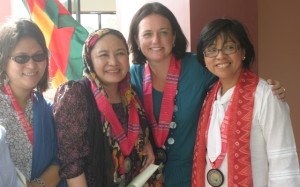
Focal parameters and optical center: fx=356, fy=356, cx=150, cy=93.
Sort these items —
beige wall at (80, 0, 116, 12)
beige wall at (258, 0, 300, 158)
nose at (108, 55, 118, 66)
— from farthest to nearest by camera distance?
1. beige wall at (80, 0, 116, 12)
2. beige wall at (258, 0, 300, 158)
3. nose at (108, 55, 118, 66)

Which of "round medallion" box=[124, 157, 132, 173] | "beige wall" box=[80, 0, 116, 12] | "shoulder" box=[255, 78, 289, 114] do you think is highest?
"beige wall" box=[80, 0, 116, 12]

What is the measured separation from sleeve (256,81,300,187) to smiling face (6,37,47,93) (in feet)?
3.78

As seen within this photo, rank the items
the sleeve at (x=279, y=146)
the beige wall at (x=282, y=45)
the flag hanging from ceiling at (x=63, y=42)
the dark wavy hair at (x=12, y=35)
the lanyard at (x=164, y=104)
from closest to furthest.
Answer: the sleeve at (x=279, y=146) → the dark wavy hair at (x=12, y=35) → the lanyard at (x=164, y=104) → the flag hanging from ceiling at (x=63, y=42) → the beige wall at (x=282, y=45)

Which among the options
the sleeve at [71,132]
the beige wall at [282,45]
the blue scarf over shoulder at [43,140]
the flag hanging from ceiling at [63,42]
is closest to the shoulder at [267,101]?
the sleeve at [71,132]

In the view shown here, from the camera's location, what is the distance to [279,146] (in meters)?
1.65

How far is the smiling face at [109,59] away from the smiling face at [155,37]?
1.01ft

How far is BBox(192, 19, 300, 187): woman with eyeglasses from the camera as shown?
5.45 feet

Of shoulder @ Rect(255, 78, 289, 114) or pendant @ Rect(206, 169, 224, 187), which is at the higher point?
shoulder @ Rect(255, 78, 289, 114)

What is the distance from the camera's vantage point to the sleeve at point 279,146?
164 centimetres

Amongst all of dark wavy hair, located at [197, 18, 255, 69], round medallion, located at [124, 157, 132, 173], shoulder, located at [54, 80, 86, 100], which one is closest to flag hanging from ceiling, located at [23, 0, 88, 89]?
shoulder, located at [54, 80, 86, 100]

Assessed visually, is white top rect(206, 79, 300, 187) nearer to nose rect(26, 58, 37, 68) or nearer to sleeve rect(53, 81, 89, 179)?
sleeve rect(53, 81, 89, 179)

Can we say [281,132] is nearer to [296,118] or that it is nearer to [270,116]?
[270,116]

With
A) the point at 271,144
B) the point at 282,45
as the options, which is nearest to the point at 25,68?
the point at 271,144

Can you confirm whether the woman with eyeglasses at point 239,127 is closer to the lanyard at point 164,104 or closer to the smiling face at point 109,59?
the lanyard at point 164,104
